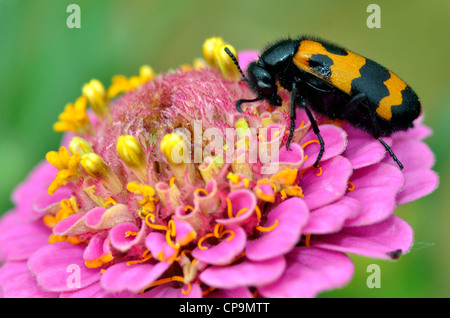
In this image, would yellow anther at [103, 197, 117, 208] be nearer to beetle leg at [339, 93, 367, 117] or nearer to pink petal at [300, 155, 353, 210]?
pink petal at [300, 155, 353, 210]

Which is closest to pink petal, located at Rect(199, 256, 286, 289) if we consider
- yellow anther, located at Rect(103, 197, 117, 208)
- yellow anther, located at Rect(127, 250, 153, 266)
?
yellow anther, located at Rect(127, 250, 153, 266)

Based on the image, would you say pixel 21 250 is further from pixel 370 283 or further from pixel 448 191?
pixel 448 191

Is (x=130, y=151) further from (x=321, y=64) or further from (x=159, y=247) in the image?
(x=321, y=64)

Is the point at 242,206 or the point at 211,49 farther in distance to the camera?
the point at 211,49

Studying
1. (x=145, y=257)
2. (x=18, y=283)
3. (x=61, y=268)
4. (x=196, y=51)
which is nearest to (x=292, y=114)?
(x=145, y=257)

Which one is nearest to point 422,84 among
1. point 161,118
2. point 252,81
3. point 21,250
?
point 252,81

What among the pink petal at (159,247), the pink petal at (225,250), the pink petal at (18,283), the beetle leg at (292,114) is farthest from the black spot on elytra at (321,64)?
the pink petal at (18,283)

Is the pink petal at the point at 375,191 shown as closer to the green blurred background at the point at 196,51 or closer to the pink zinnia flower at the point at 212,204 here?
the pink zinnia flower at the point at 212,204
